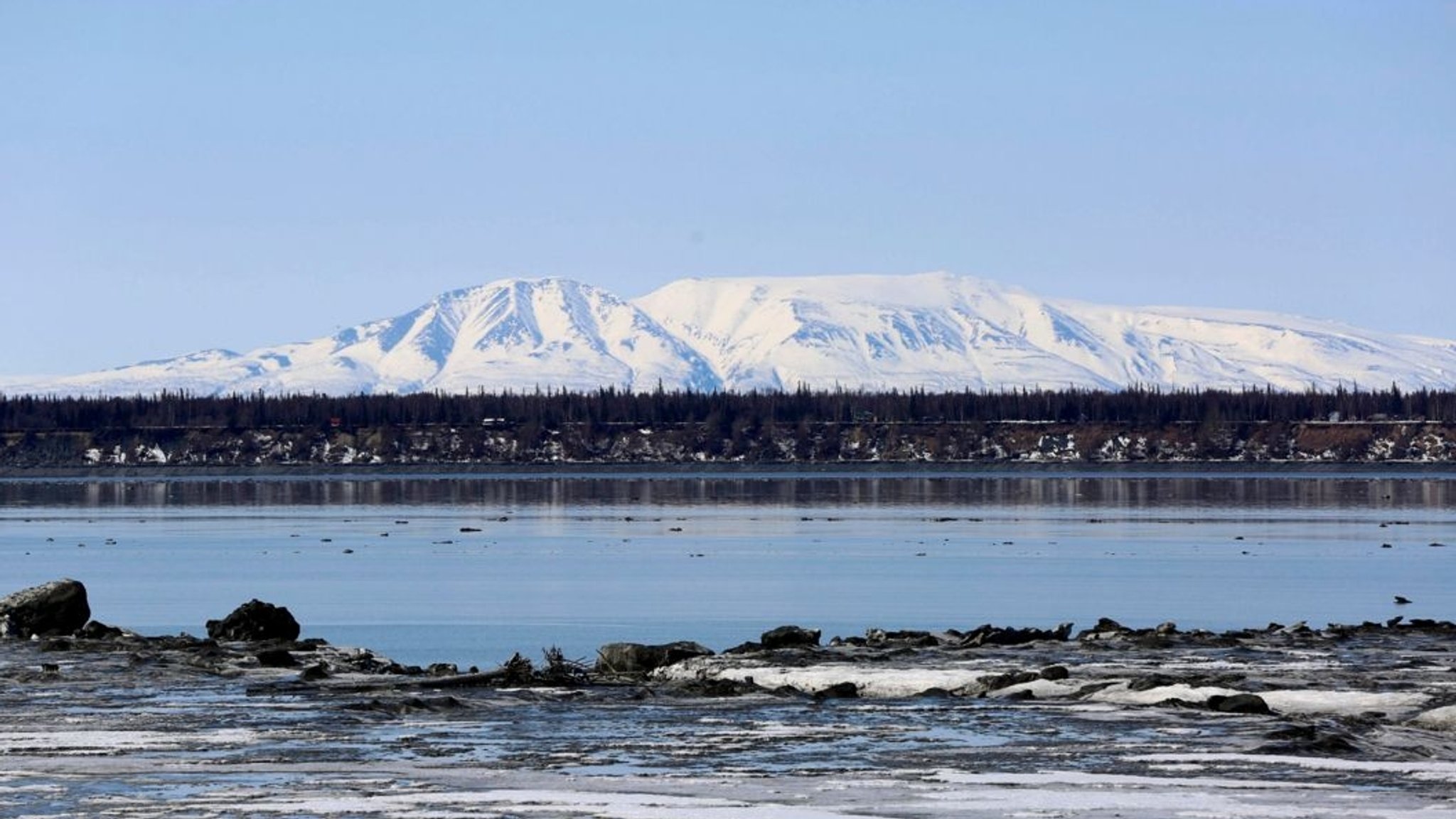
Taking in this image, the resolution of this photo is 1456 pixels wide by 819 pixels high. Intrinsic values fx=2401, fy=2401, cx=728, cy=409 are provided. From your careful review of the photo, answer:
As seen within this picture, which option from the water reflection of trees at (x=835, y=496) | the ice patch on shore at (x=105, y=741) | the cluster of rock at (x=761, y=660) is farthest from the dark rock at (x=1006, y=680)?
the water reflection of trees at (x=835, y=496)

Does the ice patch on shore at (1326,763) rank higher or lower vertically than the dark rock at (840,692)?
higher

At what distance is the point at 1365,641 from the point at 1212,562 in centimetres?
3784

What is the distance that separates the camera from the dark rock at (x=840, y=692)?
2906 centimetres

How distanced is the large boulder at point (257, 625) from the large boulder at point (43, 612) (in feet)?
8.55

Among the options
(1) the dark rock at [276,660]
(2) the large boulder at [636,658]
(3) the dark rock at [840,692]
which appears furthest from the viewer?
(1) the dark rock at [276,660]

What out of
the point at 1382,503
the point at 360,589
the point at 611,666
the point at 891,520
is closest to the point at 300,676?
the point at 611,666

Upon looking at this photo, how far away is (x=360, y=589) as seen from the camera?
64.8 meters

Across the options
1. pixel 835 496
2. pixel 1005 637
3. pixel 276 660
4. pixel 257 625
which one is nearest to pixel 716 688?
pixel 276 660

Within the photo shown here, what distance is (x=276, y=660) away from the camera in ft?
112

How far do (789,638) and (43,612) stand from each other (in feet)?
43.3

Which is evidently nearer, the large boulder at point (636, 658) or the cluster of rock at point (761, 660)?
the cluster of rock at point (761, 660)

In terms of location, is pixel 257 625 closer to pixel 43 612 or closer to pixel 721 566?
pixel 43 612

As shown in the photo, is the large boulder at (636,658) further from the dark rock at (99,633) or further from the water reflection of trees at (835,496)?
the water reflection of trees at (835,496)

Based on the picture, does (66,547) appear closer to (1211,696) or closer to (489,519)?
(489,519)
